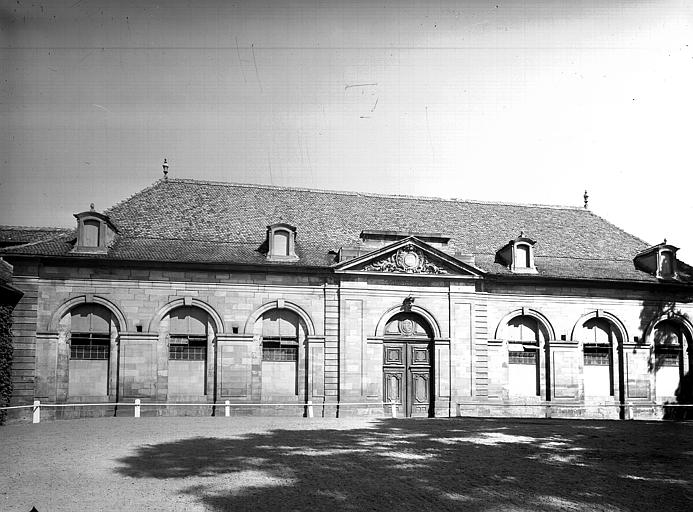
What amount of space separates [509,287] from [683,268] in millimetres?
9157

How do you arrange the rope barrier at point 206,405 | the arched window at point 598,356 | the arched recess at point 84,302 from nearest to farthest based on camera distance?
1. the rope barrier at point 206,405
2. the arched recess at point 84,302
3. the arched window at point 598,356

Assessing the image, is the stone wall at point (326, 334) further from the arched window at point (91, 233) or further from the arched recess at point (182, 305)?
the arched window at point (91, 233)

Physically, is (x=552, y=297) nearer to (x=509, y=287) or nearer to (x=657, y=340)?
(x=509, y=287)

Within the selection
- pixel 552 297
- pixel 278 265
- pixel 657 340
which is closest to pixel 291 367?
pixel 278 265

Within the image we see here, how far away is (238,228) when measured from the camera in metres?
31.8

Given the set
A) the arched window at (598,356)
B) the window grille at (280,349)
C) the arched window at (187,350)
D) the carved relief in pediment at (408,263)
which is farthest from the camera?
the arched window at (598,356)

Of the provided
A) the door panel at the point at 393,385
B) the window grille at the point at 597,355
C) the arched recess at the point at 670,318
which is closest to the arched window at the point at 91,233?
the door panel at the point at 393,385

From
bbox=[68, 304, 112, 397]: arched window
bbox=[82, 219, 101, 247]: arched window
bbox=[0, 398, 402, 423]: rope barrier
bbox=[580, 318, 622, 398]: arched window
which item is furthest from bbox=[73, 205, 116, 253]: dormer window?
bbox=[580, 318, 622, 398]: arched window

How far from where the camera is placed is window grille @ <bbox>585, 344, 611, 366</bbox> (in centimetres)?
3212

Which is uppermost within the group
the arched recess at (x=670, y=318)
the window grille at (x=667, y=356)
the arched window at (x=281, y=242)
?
the arched window at (x=281, y=242)

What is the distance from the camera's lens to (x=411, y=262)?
99.0 ft

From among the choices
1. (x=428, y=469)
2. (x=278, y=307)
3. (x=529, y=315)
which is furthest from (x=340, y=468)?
(x=529, y=315)

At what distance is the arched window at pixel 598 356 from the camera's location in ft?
105

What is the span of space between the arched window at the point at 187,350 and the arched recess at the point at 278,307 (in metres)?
1.61
